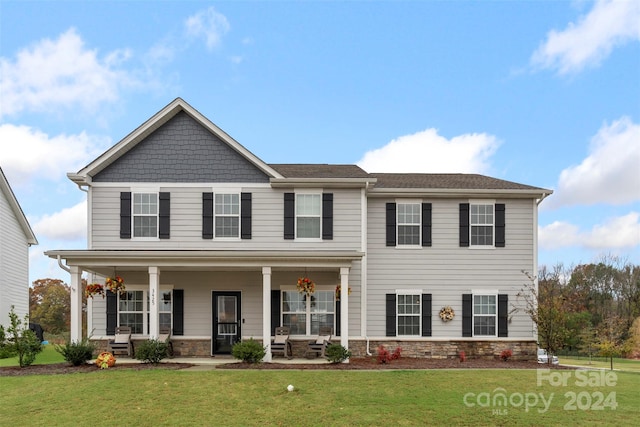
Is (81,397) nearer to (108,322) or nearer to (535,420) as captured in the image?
(108,322)

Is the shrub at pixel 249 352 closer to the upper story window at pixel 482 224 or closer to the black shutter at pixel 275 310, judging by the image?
the black shutter at pixel 275 310

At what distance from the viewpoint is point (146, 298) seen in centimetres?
1820

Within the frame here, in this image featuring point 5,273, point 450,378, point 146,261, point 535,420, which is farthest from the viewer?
point 5,273

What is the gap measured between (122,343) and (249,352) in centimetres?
420

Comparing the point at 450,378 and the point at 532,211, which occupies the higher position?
the point at 532,211

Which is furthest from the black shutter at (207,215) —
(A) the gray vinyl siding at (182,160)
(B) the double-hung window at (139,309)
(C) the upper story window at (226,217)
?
(B) the double-hung window at (139,309)

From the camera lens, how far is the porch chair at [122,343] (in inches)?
675

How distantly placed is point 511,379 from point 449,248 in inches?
226

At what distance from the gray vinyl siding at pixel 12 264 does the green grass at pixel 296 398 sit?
12.3 metres

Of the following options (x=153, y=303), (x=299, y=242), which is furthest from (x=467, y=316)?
(x=153, y=303)

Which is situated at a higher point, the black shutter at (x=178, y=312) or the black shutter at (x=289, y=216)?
the black shutter at (x=289, y=216)

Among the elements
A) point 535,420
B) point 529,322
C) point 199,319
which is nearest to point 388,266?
point 529,322

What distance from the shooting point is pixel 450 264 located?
18906 millimetres

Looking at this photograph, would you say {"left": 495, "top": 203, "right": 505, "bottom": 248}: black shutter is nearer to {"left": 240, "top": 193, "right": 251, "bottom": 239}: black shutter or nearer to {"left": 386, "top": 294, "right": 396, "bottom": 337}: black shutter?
{"left": 386, "top": 294, "right": 396, "bottom": 337}: black shutter
